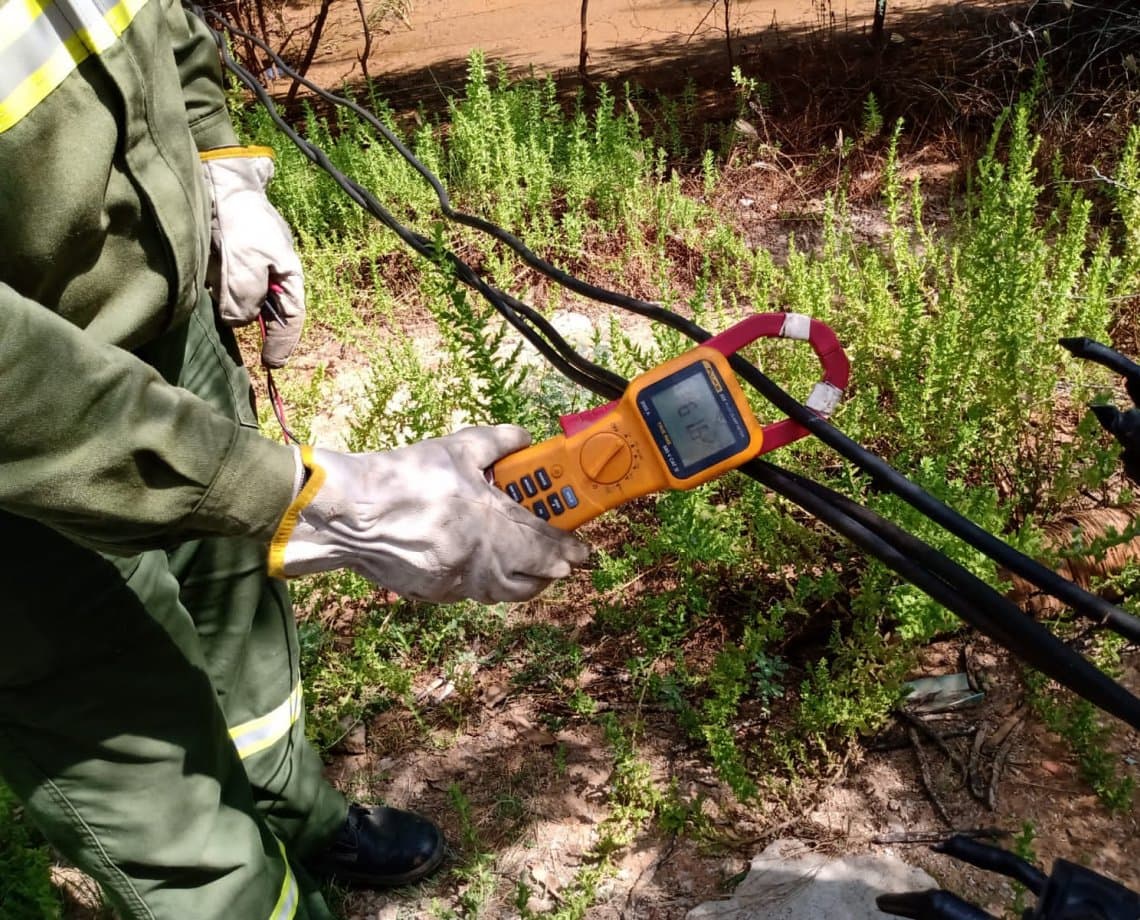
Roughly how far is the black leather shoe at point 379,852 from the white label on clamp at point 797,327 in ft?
4.74

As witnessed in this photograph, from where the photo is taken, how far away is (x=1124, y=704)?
0.98 meters

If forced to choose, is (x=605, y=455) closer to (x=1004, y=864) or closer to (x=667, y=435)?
(x=667, y=435)

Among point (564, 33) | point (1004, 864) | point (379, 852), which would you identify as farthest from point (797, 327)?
point (564, 33)

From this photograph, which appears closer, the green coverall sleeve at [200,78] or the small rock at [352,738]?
the green coverall sleeve at [200,78]

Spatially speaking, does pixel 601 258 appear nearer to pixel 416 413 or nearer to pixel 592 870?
pixel 416 413

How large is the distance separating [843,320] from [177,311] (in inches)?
78.7

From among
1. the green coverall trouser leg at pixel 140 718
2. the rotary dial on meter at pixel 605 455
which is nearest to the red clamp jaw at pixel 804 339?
the rotary dial on meter at pixel 605 455

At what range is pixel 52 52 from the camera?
125 centimetres

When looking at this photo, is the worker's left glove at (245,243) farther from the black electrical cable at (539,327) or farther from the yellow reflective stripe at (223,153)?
the black electrical cable at (539,327)

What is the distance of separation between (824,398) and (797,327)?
109mm

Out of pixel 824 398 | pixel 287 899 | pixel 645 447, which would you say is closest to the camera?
pixel 824 398

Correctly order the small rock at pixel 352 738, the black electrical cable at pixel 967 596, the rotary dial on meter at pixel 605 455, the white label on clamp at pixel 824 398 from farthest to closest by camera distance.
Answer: the small rock at pixel 352 738
the rotary dial on meter at pixel 605 455
the white label on clamp at pixel 824 398
the black electrical cable at pixel 967 596

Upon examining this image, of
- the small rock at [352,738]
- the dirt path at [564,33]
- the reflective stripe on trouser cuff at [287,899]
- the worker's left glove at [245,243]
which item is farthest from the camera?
the dirt path at [564,33]

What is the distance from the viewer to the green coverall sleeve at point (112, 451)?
1082mm
